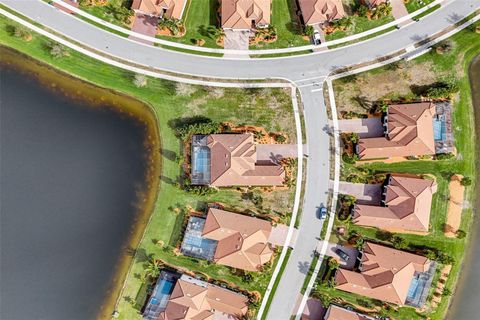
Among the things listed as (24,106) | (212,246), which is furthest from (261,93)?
(24,106)

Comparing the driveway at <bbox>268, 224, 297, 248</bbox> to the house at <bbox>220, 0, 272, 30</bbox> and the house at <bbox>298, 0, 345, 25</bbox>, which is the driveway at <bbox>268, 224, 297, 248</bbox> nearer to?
the house at <bbox>220, 0, 272, 30</bbox>

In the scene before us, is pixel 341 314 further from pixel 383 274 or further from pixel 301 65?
pixel 301 65

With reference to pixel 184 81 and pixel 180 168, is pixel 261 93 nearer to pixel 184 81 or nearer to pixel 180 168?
pixel 184 81

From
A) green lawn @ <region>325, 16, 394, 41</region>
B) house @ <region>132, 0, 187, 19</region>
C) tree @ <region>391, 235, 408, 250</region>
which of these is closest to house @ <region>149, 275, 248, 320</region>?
tree @ <region>391, 235, 408, 250</region>

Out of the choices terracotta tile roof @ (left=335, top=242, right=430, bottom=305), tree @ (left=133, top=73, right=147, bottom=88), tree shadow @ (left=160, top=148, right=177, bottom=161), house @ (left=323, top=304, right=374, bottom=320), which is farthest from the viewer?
tree shadow @ (left=160, top=148, right=177, bottom=161)

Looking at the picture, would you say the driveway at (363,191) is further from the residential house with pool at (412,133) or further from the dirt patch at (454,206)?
the dirt patch at (454,206)

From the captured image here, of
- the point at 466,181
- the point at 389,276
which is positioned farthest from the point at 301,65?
the point at 389,276
